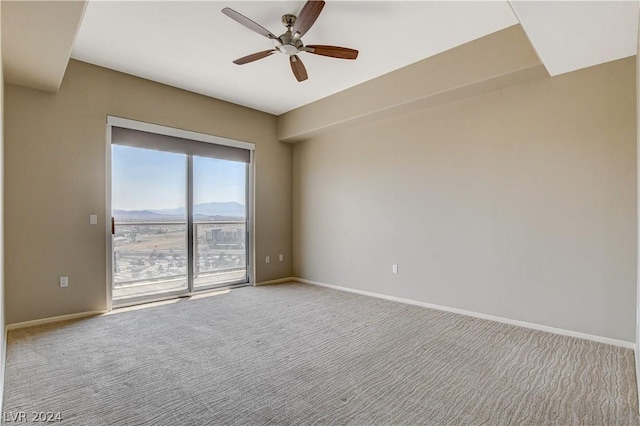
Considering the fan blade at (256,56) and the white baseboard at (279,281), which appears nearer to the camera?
the fan blade at (256,56)

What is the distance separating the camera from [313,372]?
2422 millimetres

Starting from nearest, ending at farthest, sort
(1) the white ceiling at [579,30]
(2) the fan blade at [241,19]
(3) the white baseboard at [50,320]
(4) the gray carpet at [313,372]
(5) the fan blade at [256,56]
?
(4) the gray carpet at [313,372] < (1) the white ceiling at [579,30] < (2) the fan blade at [241,19] < (5) the fan blade at [256,56] < (3) the white baseboard at [50,320]

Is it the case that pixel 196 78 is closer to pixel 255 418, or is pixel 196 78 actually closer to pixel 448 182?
pixel 448 182

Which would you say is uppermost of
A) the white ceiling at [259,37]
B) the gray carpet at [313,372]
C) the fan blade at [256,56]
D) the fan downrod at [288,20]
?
the white ceiling at [259,37]

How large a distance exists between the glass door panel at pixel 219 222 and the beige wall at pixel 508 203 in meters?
1.59

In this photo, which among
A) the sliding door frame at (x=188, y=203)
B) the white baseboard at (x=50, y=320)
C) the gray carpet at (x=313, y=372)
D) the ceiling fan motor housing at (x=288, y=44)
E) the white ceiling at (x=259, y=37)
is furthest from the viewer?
the sliding door frame at (x=188, y=203)

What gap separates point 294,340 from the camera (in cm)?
304

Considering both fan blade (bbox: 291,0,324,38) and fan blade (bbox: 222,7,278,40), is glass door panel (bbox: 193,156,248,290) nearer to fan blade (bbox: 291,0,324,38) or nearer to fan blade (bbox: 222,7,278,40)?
fan blade (bbox: 222,7,278,40)

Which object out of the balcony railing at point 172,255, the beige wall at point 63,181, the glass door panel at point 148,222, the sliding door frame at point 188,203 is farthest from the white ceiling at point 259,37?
the balcony railing at point 172,255

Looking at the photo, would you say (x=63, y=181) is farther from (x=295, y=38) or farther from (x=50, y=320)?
(x=295, y=38)

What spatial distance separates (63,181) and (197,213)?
5.30 feet

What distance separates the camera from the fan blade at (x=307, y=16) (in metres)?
2.30

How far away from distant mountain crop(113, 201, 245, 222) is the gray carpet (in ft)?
4.07

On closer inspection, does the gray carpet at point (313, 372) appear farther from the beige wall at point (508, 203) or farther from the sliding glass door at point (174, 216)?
the sliding glass door at point (174, 216)
